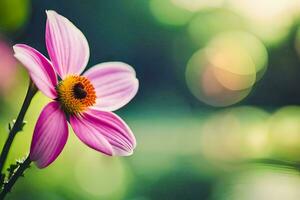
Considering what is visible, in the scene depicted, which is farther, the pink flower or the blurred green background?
the blurred green background

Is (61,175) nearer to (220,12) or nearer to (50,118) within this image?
(50,118)

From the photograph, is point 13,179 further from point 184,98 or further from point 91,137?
point 184,98

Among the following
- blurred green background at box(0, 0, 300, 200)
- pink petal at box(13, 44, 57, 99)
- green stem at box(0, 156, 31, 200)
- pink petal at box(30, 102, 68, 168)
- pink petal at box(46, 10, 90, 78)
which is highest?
blurred green background at box(0, 0, 300, 200)

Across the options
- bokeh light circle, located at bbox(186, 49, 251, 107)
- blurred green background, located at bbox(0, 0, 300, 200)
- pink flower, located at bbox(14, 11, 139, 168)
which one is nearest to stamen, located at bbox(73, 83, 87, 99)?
pink flower, located at bbox(14, 11, 139, 168)

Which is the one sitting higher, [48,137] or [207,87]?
[207,87]

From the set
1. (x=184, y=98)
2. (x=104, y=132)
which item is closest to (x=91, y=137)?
(x=104, y=132)

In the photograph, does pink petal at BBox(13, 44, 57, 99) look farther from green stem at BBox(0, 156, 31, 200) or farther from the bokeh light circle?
the bokeh light circle

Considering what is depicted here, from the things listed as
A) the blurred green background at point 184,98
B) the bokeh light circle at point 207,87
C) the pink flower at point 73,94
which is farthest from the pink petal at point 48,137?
the bokeh light circle at point 207,87
